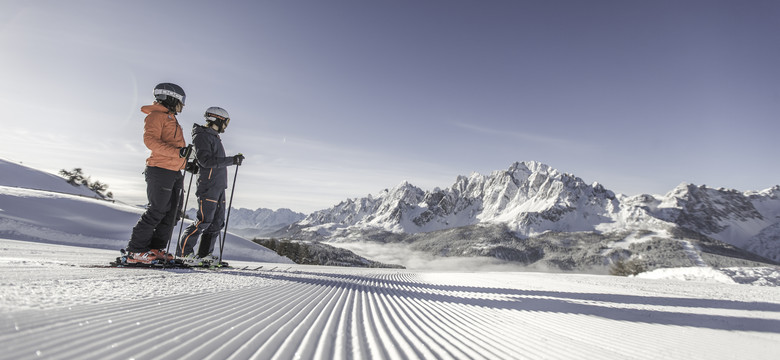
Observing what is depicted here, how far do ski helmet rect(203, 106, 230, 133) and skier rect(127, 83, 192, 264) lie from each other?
3.23 ft

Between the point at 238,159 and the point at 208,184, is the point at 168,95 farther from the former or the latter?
the point at 208,184

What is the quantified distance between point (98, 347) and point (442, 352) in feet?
5.86

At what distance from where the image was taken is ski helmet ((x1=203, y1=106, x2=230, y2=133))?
6750mm

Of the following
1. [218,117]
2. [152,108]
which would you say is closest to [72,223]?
[218,117]

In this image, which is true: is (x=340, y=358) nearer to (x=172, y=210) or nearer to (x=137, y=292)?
(x=137, y=292)

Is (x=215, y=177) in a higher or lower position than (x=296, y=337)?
higher

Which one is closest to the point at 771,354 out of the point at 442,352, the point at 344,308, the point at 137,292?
the point at 442,352

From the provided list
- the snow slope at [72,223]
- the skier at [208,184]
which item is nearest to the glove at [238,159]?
the skier at [208,184]

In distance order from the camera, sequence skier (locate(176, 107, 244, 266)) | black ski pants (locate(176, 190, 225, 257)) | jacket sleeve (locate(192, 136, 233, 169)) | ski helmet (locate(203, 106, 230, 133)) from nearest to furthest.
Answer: jacket sleeve (locate(192, 136, 233, 169)) < skier (locate(176, 107, 244, 266)) < black ski pants (locate(176, 190, 225, 257)) < ski helmet (locate(203, 106, 230, 133))

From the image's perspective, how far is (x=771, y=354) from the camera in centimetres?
314

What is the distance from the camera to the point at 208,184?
648 centimetres

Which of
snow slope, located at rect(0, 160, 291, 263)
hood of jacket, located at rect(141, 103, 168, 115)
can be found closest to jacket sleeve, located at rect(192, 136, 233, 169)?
hood of jacket, located at rect(141, 103, 168, 115)

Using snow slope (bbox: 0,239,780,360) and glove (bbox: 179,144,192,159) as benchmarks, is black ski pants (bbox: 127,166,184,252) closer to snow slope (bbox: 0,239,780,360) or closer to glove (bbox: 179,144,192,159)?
glove (bbox: 179,144,192,159)

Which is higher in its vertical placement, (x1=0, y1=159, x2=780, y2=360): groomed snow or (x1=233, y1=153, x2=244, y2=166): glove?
(x1=233, y1=153, x2=244, y2=166): glove
